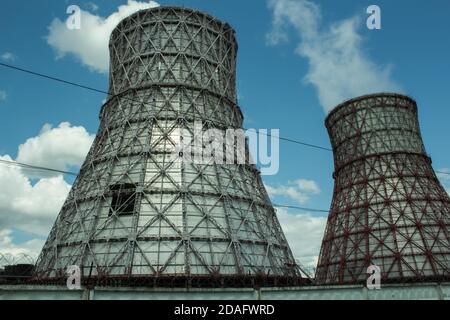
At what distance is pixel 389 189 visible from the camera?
38.1 metres

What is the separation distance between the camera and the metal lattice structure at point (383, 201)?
1356 inches

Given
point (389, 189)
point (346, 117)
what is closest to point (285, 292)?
point (389, 189)

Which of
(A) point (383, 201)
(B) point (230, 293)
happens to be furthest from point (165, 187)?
(A) point (383, 201)

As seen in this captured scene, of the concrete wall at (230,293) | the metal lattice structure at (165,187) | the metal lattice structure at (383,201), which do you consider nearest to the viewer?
the concrete wall at (230,293)

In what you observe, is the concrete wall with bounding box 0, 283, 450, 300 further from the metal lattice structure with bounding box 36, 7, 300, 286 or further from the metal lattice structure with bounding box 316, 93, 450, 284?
the metal lattice structure with bounding box 316, 93, 450, 284

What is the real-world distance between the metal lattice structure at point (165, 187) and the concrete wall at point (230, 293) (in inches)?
260

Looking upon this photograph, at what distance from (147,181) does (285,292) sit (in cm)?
1288

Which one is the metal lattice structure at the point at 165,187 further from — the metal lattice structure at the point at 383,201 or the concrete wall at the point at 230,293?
the metal lattice structure at the point at 383,201

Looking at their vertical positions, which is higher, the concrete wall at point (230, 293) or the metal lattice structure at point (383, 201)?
the metal lattice structure at point (383, 201)

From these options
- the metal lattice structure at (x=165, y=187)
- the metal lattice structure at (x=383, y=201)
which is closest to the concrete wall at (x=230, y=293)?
the metal lattice structure at (x=165, y=187)

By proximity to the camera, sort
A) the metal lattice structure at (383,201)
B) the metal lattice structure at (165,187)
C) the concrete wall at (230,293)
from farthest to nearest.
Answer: the metal lattice structure at (383,201) → the metal lattice structure at (165,187) → the concrete wall at (230,293)

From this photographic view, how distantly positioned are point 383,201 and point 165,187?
24517mm
